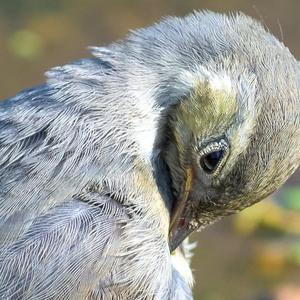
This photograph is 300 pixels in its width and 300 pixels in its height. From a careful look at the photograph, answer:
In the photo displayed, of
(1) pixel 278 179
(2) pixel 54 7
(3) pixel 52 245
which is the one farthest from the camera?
(2) pixel 54 7

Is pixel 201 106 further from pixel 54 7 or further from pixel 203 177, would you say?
pixel 54 7

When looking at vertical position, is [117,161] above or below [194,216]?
above

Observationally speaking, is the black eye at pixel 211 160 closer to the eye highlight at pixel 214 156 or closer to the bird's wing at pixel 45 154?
the eye highlight at pixel 214 156

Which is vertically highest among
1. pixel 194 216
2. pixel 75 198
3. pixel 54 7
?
pixel 54 7

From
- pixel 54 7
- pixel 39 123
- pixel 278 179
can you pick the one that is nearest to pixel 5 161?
pixel 39 123

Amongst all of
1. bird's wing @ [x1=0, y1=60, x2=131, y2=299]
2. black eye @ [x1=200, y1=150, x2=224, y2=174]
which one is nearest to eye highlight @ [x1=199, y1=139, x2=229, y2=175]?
black eye @ [x1=200, y1=150, x2=224, y2=174]

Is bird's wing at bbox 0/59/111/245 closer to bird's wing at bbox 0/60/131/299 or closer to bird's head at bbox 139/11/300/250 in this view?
bird's wing at bbox 0/60/131/299

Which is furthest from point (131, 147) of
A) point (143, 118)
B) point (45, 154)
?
point (45, 154)

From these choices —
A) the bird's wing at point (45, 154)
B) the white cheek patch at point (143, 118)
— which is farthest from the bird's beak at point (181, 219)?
the bird's wing at point (45, 154)
